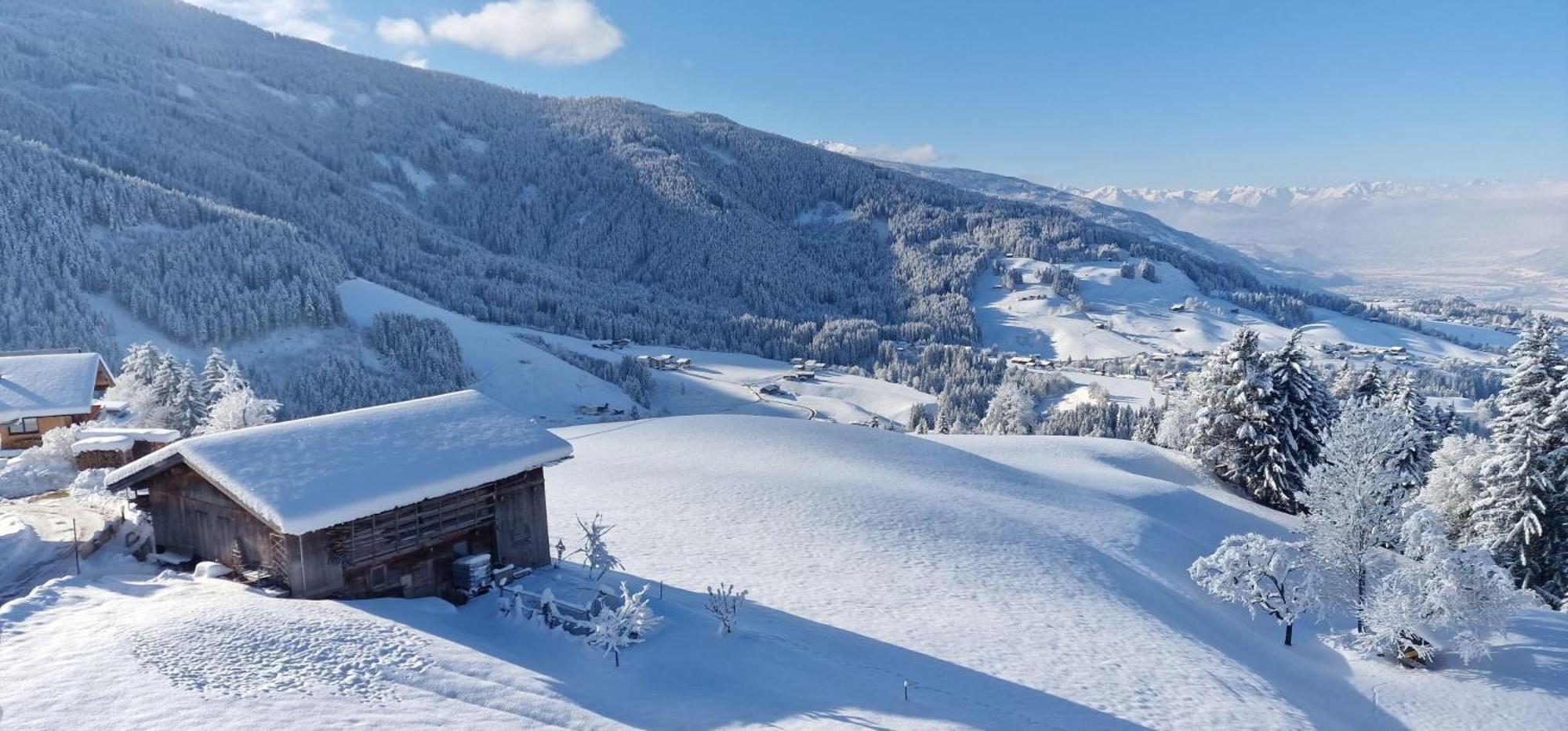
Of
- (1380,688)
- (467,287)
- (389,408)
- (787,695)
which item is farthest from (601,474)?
(467,287)

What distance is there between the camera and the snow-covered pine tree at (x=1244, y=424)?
148 ft

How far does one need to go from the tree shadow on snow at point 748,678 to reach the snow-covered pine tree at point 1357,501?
1454cm

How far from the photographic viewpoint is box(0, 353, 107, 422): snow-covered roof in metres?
40.2

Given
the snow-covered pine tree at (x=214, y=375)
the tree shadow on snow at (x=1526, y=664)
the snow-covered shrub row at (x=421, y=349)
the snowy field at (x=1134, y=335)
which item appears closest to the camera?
the tree shadow on snow at (x=1526, y=664)

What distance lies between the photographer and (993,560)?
28.1 m

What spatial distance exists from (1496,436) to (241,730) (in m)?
45.6

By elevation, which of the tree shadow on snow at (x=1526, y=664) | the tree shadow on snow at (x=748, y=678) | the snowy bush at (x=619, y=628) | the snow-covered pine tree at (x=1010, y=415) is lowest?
the snow-covered pine tree at (x=1010, y=415)

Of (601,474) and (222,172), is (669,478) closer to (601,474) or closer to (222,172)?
(601,474)

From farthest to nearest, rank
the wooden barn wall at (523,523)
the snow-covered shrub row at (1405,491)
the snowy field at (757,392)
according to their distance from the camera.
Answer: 1. the snowy field at (757,392)
2. the snow-covered shrub row at (1405,491)
3. the wooden barn wall at (523,523)

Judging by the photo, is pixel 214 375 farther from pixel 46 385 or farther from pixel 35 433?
pixel 35 433

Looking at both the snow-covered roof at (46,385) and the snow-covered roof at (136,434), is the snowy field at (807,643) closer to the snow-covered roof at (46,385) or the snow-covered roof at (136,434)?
the snow-covered roof at (136,434)

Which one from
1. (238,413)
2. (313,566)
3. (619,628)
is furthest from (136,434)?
(619,628)

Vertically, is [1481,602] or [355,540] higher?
[355,540]

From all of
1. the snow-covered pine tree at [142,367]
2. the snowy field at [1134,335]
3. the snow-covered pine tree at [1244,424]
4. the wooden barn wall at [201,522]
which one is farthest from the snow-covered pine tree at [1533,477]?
the snowy field at [1134,335]
